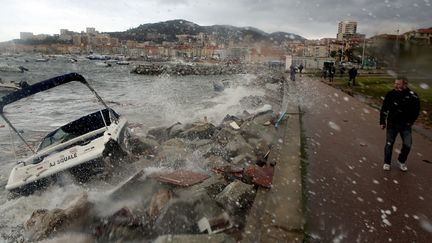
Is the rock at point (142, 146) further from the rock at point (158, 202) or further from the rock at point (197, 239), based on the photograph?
the rock at point (197, 239)

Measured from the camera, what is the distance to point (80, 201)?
6.04m

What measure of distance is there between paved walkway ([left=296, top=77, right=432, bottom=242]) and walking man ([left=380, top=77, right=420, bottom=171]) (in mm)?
372

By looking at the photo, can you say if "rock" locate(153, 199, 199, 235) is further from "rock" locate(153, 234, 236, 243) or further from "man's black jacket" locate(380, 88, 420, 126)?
"man's black jacket" locate(380, 88, 420, 126)

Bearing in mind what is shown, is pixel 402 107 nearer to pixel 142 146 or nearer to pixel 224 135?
pixel 224 135

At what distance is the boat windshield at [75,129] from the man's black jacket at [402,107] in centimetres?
681

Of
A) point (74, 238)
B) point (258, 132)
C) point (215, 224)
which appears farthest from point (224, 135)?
point (74, 238)

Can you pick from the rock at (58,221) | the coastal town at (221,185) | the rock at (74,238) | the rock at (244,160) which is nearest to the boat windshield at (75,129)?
the coastal town at (221,185)

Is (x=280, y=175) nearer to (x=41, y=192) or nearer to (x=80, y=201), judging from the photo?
(x=80, y=201)

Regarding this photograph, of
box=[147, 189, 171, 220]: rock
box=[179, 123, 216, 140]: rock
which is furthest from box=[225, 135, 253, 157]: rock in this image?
box=[147, 189, 171, 220]: rock

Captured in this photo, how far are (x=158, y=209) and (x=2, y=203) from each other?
174 inches

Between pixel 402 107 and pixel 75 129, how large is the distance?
7897mm

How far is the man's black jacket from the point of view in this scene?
6.61 meters

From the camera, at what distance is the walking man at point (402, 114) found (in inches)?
261

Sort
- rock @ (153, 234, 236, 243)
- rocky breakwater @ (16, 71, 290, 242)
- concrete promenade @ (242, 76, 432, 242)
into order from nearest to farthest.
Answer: rock @ (153, 234, 236, 243) → concrete promenade @ (242, 76, 432, 242) → rocky breakwater @ (16, 71, 290, 242)
